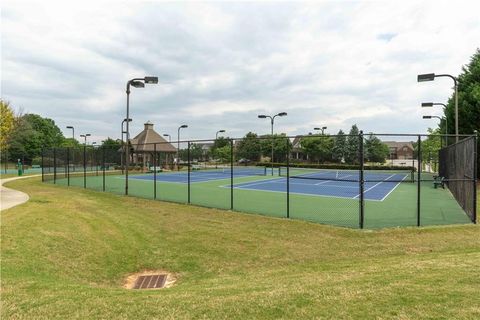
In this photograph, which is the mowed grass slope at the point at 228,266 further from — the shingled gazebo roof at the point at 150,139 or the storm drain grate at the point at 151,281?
the shingled gazebo roof at the point at 150,139

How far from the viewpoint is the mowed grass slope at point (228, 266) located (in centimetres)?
360

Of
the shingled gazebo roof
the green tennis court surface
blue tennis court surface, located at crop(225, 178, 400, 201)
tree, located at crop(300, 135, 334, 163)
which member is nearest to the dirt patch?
the green tennis court surface

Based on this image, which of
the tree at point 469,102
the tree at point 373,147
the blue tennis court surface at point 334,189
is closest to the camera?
the tree at point 373,147

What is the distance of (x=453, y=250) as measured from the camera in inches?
267

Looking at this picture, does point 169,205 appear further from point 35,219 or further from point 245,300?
point 245,300

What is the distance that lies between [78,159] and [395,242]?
105ft

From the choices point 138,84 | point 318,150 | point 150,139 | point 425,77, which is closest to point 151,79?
point 138,84

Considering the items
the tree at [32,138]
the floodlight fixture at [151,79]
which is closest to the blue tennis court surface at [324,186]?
the floodlight fixture at [151,79]

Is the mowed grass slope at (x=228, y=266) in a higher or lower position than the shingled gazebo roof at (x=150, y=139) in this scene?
lower

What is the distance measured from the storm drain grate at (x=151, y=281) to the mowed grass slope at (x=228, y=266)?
0.36 metres

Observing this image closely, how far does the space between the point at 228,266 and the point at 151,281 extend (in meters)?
1.52

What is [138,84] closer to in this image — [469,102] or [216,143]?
[469,102]

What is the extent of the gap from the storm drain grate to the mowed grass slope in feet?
1.17

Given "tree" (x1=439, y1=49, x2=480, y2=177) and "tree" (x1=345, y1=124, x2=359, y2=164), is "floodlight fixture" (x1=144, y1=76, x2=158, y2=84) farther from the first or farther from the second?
"tree" (x1=439, y1=49, x2=480, y2=177)
